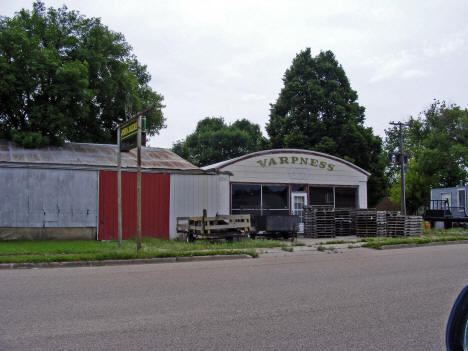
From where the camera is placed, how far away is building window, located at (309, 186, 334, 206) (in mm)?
24627

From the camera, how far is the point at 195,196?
20.8m

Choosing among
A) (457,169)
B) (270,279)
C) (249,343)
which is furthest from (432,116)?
(249,343)

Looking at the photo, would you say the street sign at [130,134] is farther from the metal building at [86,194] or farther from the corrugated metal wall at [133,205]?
the corrugated metal wall at [133,205]

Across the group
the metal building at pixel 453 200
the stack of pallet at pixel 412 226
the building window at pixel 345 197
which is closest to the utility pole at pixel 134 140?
the stack of pallet at pixel 412 226

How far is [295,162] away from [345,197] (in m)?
3.95

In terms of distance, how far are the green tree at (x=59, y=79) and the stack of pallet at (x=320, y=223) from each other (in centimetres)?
998

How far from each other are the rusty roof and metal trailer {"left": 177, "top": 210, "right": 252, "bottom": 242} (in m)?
3.78

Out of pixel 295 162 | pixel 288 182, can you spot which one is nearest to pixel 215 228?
pixel 288 182

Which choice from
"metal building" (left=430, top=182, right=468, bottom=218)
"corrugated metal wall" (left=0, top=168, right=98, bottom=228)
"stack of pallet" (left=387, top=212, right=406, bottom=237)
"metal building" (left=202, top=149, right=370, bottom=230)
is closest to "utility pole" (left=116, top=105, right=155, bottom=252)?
"corrugated metal wall" (left=0, top=168, right=98, bottom=228)

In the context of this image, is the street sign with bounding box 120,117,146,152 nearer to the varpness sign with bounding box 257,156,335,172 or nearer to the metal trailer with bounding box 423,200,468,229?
the varpness sign with bounding box 257,156,335,172

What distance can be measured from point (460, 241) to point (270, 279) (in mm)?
14256

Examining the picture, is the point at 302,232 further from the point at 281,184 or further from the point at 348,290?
the point at 348,290

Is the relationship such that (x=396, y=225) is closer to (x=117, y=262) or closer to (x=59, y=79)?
(x=117, y=262)

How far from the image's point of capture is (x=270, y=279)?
30.1 feet
